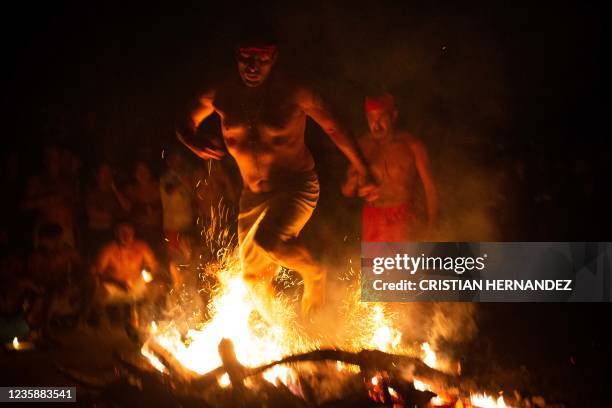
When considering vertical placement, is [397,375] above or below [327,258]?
below

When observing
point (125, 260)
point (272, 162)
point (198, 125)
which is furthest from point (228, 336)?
point (198, 125)

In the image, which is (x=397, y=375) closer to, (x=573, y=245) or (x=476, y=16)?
(x=573, y=245)

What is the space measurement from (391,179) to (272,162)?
0.84 m

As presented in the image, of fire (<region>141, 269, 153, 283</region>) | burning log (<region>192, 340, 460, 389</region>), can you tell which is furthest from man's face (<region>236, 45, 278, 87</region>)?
burning log (<region>192, 340, 460, 389</region>)

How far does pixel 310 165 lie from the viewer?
466 centimetres

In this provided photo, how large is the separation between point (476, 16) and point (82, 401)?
151 inches

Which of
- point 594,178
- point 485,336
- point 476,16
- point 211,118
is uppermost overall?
point 476,16

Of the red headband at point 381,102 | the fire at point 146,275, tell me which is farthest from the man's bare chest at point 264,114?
the fire at point 146,275

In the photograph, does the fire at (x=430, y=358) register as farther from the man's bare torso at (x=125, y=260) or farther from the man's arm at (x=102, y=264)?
the man's arm at (x=102, y=264)

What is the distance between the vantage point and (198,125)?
185 inches

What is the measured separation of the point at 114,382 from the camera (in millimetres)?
4668

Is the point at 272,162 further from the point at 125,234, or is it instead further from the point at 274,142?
the point at 125,234

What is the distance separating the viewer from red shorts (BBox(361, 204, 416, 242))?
15.3 feet

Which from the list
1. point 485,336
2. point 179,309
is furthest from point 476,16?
point 179,309
